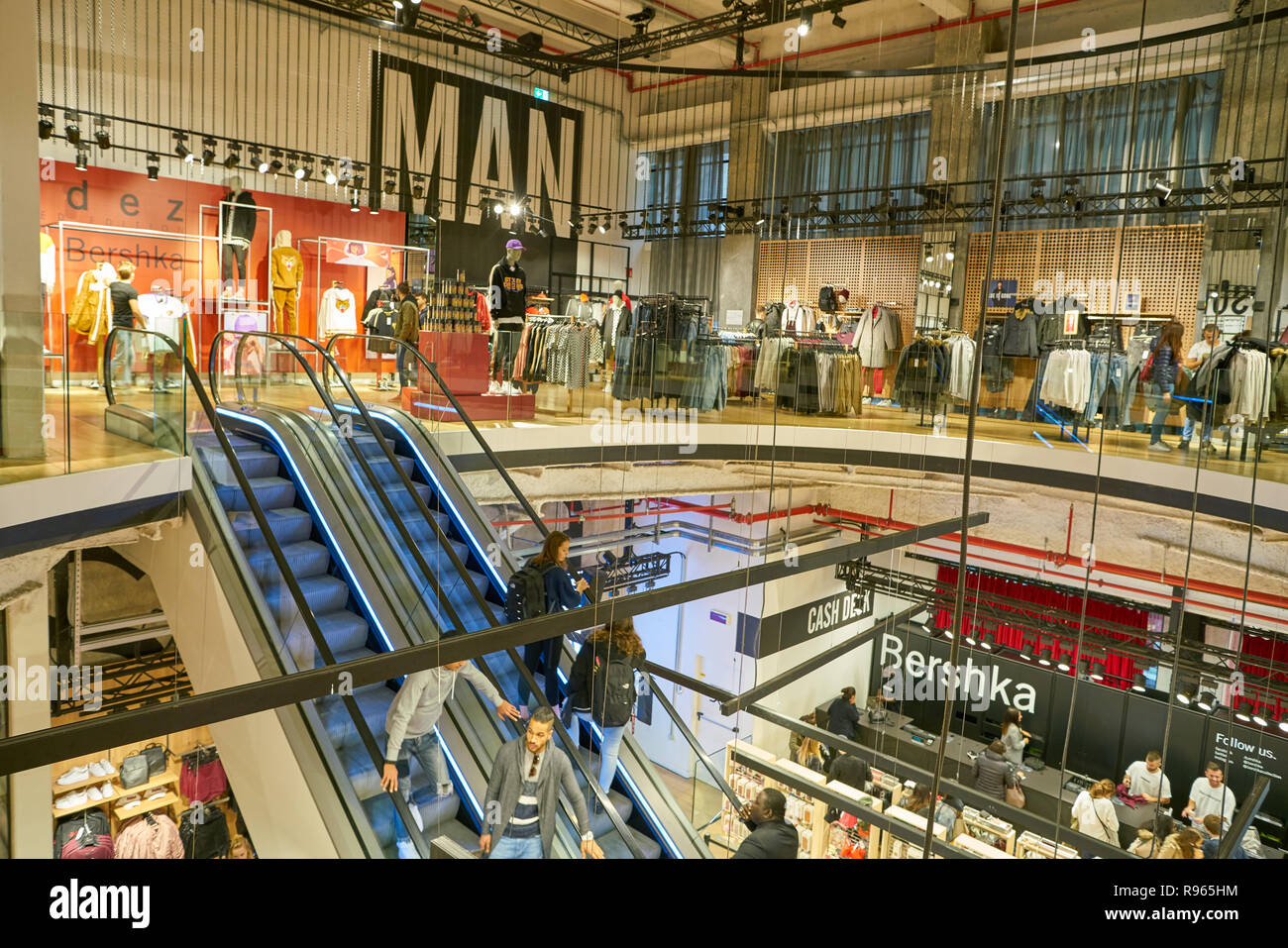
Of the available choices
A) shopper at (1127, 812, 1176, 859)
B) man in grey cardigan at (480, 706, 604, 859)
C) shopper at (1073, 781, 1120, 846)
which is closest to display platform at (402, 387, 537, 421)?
man in grey cardigan at (480, 706, 604, 859)

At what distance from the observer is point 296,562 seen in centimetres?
336

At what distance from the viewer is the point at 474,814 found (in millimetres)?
3295

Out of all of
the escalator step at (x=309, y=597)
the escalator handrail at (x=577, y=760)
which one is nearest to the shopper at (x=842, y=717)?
the escalator handrail at (x=577, y=760)

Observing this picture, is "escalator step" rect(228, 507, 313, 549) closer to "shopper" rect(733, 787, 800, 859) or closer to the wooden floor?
the wooden floor

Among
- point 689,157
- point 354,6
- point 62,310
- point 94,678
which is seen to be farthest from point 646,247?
point 94,678

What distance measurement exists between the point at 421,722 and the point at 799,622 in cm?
180

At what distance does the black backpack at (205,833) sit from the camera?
3.11 metres

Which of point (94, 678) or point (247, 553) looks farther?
point (247, 553)

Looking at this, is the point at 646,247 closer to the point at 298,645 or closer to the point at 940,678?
the point at 298,645

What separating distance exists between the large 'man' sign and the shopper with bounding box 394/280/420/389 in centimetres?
36

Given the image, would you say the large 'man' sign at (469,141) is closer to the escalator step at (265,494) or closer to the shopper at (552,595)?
the escalator step at (265,494)

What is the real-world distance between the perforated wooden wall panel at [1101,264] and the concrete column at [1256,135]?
0.37 ft

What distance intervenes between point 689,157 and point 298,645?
8.57 feet

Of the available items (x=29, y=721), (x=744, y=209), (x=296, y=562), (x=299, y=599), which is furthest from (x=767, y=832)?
(x=29, y=721)
